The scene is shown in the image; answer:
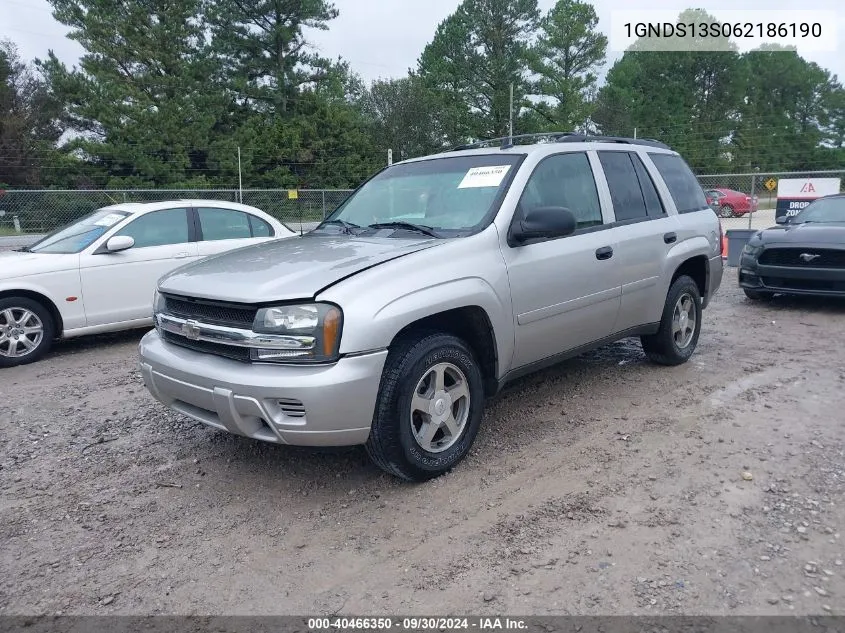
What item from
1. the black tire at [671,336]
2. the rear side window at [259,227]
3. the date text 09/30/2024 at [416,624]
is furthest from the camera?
the rear side window at [259,227]

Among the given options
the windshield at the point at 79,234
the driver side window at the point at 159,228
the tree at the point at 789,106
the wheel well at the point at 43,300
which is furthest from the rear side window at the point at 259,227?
the tree at the point at 789,106

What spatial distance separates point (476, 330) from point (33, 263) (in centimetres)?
493

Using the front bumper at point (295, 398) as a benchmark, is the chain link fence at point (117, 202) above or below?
above

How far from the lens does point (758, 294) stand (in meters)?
8.66

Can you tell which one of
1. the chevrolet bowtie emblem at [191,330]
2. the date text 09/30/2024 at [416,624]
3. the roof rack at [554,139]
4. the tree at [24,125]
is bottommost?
the date text 09/30/2024 at [416,624]

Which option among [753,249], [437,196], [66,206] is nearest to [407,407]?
[437,196]

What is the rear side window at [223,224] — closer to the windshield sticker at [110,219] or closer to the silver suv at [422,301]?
Result: the windshield sticker at [110,219]

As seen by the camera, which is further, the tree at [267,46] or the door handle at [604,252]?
the tree at [267,46]

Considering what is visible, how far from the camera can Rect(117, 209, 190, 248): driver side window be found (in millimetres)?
7094

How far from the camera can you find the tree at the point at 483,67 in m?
51.6

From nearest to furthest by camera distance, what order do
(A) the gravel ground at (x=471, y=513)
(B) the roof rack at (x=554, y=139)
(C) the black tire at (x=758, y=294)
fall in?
(A) the gravel ground at (x=471, y=513), (B) the roof rack at (x=554, y=139), (C) the black tire at (x=758, y=294)

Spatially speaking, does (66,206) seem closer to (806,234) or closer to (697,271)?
(697,271)

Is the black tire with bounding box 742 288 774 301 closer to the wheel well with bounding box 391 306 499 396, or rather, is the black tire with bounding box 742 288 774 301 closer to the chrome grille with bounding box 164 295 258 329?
the wheel well with bounding box 391 306 499 396

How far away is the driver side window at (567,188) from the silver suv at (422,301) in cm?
1
